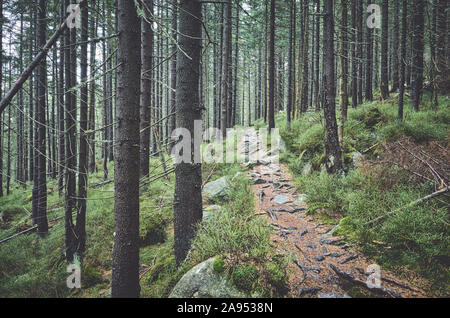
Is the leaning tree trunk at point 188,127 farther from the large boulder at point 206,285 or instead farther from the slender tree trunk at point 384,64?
the slender tree trunk at point 384,64

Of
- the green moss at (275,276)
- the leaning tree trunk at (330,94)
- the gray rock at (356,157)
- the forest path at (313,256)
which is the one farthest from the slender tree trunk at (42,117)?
the gray rock at (356,157)

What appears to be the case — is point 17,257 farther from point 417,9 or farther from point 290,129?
point 417,9

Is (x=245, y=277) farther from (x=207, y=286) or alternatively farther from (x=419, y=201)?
(x=419, y=201)

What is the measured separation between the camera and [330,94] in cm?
668

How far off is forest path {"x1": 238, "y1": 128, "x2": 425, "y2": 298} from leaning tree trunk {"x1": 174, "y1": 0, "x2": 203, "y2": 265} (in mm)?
1720

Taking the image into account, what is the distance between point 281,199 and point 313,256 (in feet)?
8.99

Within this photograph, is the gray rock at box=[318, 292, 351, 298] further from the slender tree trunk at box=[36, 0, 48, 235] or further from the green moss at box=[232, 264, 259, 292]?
the slender tree trunk at box=[36, 0, 48, 235]

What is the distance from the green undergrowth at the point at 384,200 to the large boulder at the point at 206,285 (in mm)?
2845

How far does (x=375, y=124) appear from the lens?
340 inches

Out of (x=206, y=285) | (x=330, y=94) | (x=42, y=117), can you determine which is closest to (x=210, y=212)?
(x=206, y=285)

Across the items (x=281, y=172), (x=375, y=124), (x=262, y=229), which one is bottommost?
(x=262, y=229)

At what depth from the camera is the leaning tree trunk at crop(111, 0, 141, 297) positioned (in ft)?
8.60
